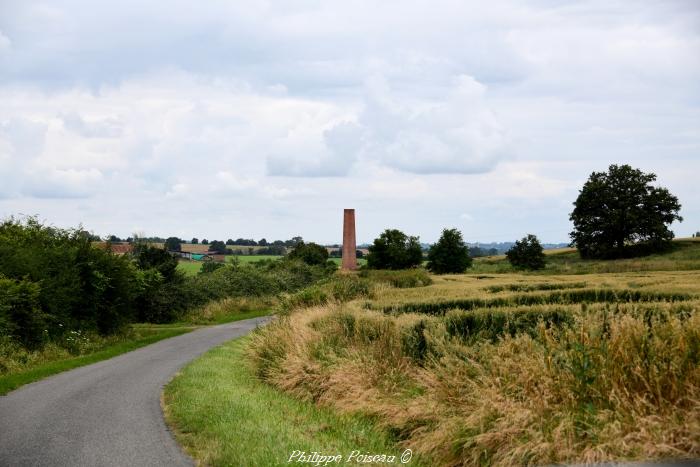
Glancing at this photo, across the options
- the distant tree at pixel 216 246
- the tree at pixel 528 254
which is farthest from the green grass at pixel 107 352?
the distant tree at pixel 216 246

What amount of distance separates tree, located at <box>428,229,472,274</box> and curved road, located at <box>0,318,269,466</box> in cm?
4649

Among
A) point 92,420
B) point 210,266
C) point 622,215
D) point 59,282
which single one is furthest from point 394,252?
point 92,420

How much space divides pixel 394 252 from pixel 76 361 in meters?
49.9

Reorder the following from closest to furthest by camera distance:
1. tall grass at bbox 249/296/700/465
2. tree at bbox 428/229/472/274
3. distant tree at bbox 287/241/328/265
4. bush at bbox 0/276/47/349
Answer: tall grass at bbox 249/296/700/465
bush at bbox 0/276/47/349
tree at bbox 428/229/472/274
distant tree at bbox 287/241/328/265

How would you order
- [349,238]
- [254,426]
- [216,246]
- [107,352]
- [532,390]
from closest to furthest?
1. [532,390]
2. [254,426]
3. [107,352]
4. [349,238]
5. [216,246]

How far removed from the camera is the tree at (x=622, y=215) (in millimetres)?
72625

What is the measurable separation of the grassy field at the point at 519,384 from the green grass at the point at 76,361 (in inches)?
241

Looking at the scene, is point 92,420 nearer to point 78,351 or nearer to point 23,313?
point 23,313

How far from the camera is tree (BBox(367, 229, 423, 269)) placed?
2724 inches

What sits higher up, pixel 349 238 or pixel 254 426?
pixel 349 238

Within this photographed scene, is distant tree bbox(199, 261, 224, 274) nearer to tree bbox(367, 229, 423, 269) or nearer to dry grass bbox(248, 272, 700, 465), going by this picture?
tree bbox(367, 229, 423, 269)

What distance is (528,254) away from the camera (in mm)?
64375

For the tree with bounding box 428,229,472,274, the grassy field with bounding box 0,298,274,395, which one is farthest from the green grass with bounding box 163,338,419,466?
the tree with bounding box 428,229,472,274

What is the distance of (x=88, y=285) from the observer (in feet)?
93.5
